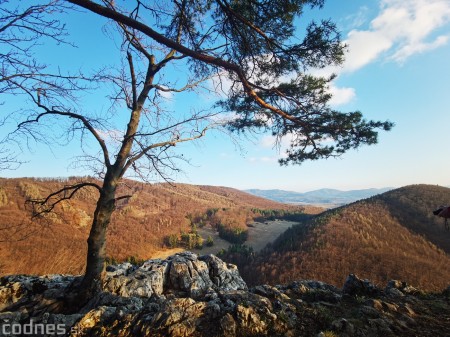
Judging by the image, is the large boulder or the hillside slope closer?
the large boulder

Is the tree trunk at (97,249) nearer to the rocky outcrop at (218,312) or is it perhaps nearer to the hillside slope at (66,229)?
the rocky outcrop at (218,312)

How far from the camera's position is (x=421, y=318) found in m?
4.70

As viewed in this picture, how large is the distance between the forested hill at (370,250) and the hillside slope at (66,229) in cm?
1253

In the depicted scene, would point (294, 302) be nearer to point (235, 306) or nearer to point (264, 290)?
point (264, 290)

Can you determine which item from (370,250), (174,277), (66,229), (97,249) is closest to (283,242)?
(370,250)

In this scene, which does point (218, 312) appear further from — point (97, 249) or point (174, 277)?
point (174, 277)

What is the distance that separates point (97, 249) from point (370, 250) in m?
26.5

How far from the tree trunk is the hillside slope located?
0.53m

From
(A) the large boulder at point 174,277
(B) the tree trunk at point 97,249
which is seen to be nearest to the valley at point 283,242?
(A) the large boulder at point 174,277

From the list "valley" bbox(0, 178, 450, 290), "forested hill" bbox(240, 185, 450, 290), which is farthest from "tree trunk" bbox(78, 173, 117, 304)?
"forested hill" bbox(240, 185, 450, 290)

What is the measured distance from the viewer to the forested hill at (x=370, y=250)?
21266mm

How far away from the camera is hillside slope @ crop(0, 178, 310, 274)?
1009 centimetres

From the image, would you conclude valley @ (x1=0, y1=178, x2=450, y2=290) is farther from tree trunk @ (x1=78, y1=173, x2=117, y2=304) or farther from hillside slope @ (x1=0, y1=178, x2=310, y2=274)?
tree trunk @ (x1=78, y1=173, x2=117, y2=304)

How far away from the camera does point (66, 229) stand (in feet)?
74.6
